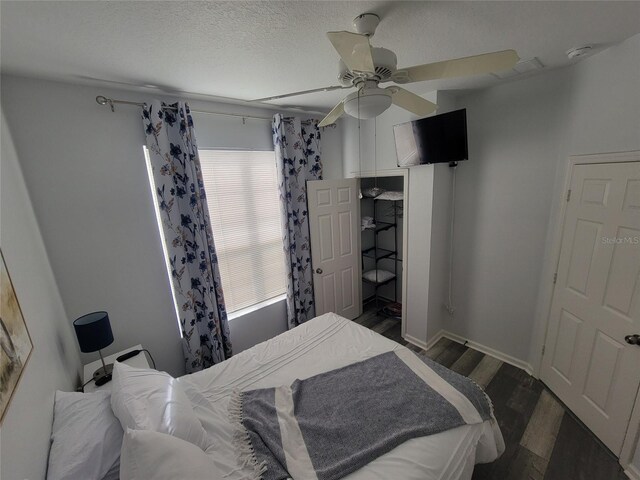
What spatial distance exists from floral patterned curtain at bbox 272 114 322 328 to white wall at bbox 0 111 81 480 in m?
1.85

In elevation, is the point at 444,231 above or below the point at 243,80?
below

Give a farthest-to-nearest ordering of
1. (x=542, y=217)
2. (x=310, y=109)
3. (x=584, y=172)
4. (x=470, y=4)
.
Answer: (x=310, y=109)
(x=542, y=217)
(x=584, y=172)
(x=470, y=4)

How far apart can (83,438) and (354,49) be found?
6.29 feet

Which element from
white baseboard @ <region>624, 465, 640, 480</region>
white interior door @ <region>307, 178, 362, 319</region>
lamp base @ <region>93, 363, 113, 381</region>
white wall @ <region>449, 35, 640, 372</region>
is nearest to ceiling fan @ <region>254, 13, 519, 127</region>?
white wall @ <region>449, 35, 640, 372</region>

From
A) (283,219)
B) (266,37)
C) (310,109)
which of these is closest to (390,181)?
(310,109)

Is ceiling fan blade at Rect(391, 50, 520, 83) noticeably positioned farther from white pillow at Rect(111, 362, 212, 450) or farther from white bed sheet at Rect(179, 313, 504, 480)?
white pillow at Rect(111, 362, 212, 450)

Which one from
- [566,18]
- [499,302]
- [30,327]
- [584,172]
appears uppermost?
[566,18]

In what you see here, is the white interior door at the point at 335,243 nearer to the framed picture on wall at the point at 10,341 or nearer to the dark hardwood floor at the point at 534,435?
the dark hardwood floor at the point at 534,435

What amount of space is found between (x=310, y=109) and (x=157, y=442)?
304 cm

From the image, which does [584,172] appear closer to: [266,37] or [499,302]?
[499,302]

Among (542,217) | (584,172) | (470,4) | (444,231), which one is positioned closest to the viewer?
(470,4)

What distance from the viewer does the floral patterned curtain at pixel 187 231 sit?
2.10 m

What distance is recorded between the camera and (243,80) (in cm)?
193

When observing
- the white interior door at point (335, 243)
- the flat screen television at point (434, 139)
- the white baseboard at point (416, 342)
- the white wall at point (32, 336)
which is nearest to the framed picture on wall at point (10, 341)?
the white wall at point (32, 336)
